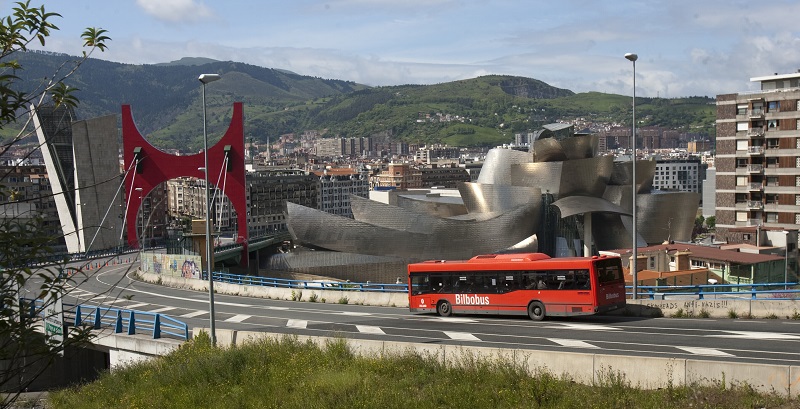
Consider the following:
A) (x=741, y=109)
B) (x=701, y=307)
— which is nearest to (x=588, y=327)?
(x=701, y=307)

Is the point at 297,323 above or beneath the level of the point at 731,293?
beneath

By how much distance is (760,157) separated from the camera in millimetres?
61031

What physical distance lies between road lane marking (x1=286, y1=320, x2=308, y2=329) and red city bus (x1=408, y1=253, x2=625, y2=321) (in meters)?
3.87

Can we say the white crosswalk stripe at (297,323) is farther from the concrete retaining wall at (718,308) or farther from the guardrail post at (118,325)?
the concrete retaining wall at (718,308)

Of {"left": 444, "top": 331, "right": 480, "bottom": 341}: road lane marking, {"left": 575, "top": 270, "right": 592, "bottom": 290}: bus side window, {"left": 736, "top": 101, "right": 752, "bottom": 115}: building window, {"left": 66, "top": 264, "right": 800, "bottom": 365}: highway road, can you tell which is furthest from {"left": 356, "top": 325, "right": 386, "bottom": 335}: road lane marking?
{"left": 736, "top": 101, "right": 752, "bottom": 115}: building window

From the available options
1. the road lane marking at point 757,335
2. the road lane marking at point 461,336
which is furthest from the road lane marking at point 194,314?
the road lane marking at point 757,335

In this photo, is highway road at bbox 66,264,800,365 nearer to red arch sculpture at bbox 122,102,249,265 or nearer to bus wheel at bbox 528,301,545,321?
bus wheel at bbox 528,301,545,321

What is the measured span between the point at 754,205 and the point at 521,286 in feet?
137

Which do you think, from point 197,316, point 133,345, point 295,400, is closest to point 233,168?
point 197,316

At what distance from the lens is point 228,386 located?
17.7 metres

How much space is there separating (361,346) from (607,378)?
6374mm

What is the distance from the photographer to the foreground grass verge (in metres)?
14.0

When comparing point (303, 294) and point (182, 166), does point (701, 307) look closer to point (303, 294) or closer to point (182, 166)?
point (303, 294)

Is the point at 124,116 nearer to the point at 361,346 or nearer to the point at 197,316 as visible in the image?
the point at 197,316
